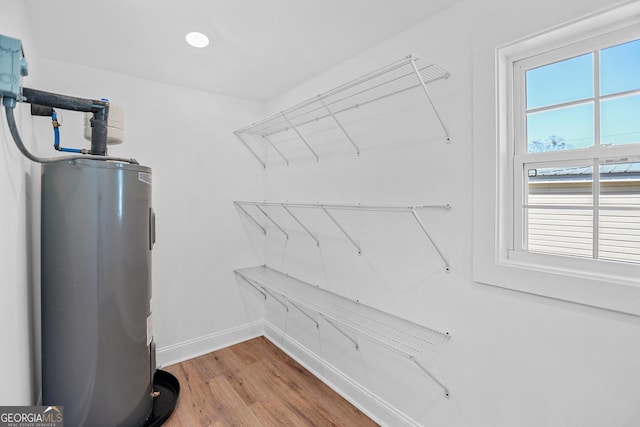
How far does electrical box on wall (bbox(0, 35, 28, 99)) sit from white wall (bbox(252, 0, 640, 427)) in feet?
4.96

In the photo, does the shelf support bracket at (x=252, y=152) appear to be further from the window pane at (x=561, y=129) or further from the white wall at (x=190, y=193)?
the window pane at (x=561, y=129)

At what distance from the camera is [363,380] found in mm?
1867

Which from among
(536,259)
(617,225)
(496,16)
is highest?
(496,16)

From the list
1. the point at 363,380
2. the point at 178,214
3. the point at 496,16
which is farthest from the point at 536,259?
the point at 178,214

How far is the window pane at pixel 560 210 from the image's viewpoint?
115 centimetres

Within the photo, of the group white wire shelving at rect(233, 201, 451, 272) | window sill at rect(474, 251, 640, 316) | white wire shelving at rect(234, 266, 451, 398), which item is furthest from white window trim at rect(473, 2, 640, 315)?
white wire shelving at rect(234, 266, 451, 398)

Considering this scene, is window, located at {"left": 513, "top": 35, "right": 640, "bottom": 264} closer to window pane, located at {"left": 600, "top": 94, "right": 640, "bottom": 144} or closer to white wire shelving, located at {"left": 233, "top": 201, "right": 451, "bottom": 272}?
window pane, located at {"left": 600, "top": 94, "right": 640, "bottom": 144}

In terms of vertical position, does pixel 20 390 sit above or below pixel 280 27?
below

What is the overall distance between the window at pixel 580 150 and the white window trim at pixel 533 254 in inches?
1.3

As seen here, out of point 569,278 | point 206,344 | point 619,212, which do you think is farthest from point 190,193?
point 619,212

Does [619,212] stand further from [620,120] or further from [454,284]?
[454,284]

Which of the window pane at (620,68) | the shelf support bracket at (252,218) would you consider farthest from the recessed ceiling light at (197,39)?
the window pane at (620,68)

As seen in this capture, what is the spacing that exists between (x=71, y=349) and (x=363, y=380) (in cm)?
154

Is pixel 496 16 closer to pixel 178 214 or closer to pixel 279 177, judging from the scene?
pixel 279 177
